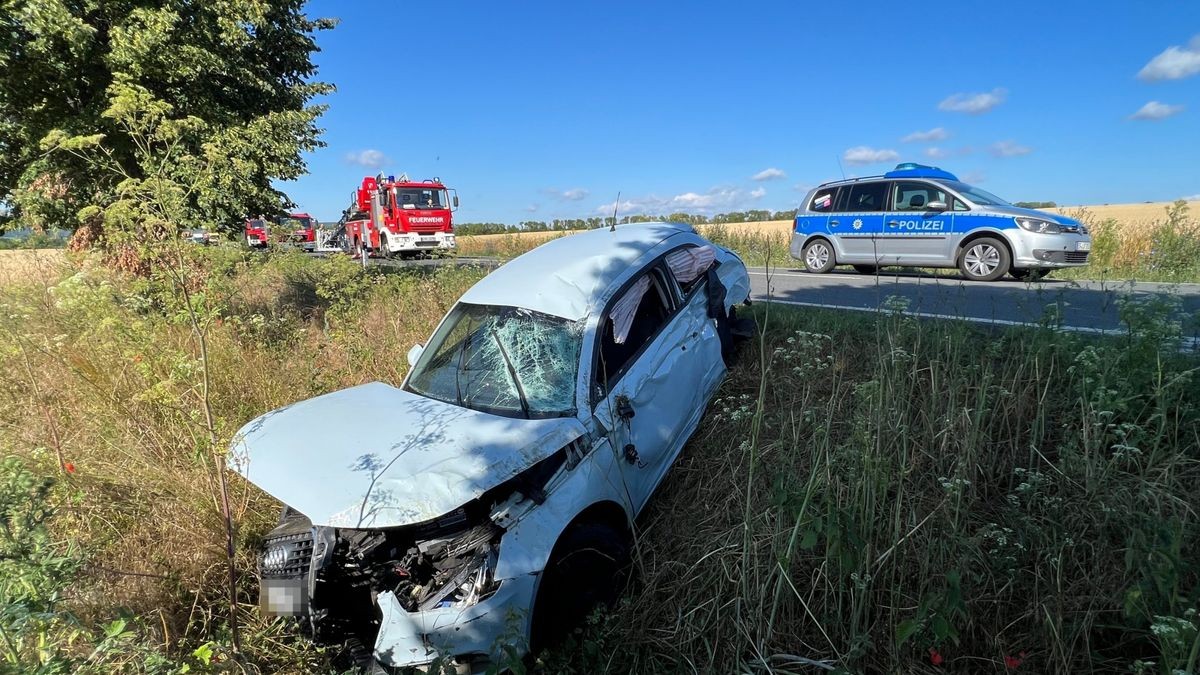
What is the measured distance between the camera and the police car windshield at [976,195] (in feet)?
28.2

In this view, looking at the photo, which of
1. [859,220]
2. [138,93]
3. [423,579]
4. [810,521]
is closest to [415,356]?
[423,579]

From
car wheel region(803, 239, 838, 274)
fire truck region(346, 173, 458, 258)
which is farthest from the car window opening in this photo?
fire truck region(346, 173, 458, 258)

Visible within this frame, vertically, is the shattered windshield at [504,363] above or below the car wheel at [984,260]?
below

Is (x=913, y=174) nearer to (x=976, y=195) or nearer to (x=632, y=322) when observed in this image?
(x=976, y=195)

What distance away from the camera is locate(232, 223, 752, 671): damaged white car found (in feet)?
7.34

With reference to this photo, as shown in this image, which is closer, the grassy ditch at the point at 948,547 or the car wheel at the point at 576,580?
the grassy ditch at the point at 948,547

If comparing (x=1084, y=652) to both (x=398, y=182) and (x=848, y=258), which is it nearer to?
(x=848, y=258)

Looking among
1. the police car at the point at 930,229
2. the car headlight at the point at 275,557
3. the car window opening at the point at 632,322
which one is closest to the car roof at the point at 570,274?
the car window opening at the point at 632,322

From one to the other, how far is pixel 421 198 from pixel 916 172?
15.6 metres

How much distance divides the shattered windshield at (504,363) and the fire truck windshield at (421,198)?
56.5ft

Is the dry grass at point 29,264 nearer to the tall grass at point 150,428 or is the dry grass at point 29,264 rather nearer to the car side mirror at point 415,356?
the tall grass at point 150,428

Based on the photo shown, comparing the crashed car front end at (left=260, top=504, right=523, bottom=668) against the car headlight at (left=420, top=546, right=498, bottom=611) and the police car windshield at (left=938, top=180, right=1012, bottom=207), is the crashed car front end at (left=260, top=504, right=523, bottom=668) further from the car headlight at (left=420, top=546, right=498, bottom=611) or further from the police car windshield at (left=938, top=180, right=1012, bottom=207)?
the police car windshield at (left=938, top=180, right=1012, bottom=207)

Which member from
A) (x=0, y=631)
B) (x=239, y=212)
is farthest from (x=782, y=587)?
(x=239, y=212)

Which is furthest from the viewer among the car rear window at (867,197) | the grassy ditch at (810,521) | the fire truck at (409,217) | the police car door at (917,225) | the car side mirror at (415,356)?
the fire truck at (409,217)
